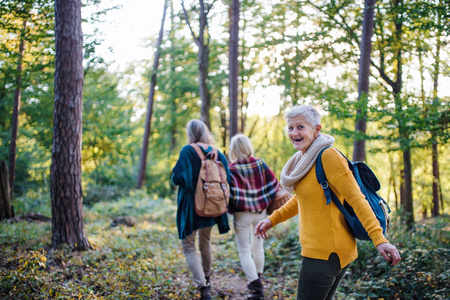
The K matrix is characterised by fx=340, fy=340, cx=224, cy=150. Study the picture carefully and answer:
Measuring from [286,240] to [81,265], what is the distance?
417 centimetres

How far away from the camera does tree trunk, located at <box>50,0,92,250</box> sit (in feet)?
18.8

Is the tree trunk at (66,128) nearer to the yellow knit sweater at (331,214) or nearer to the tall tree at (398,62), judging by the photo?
the yellow knit sweater at (331,214)

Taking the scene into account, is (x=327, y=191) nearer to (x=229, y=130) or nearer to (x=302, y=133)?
(x=302, y=133)

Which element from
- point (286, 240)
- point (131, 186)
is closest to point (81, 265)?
point (286, 240)

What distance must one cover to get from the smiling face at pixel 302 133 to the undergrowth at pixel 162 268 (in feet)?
8.99

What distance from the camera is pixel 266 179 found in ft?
16.6

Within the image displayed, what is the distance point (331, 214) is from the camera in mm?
2305

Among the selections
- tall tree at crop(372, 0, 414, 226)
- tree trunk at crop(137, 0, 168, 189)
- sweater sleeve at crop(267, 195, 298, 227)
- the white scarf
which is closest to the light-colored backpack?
sweater sleeve at crop(267, 195, 298, 227)

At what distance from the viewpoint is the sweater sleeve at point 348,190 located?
83.5 inches

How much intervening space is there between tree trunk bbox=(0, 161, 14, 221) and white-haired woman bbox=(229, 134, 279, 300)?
21.0ft

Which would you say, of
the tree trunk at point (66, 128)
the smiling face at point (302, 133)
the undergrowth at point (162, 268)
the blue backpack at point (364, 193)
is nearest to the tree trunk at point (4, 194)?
the undergrowth at point (162, 268)

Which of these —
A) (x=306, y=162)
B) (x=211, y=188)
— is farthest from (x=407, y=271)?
(x=306, y=162)

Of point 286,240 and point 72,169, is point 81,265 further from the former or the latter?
point 286,240

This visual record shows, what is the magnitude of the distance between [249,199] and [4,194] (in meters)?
6.98
